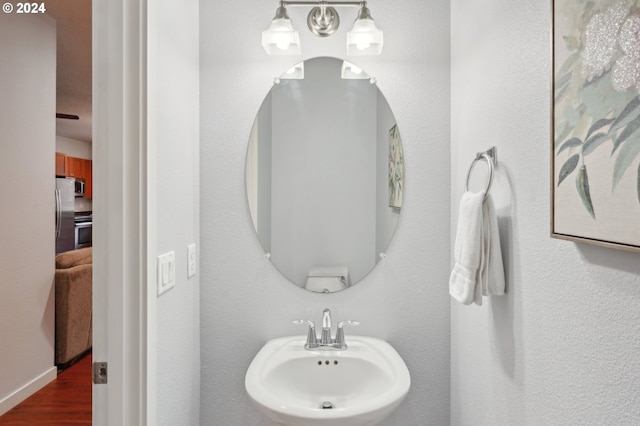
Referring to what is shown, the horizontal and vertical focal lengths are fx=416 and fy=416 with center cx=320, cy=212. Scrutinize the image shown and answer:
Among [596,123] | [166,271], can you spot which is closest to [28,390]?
[166,271]

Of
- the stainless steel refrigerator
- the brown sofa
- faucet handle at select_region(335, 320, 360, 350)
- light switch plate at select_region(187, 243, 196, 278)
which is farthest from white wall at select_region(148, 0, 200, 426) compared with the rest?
the stainless steel refrigerator

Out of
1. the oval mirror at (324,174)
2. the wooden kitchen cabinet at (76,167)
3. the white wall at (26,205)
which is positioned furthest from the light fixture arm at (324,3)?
the wooden kitchen cabinet at (76,167)

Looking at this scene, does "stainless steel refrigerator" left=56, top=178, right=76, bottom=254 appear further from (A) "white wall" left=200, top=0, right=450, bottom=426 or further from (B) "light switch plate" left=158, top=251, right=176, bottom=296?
(B) "light switch plate" left=158, top=251, right=176, bottom=296

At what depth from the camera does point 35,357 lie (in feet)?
9.39

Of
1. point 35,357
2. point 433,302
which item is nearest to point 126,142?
point 433,302

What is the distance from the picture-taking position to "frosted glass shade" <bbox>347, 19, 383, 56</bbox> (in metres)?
1.54

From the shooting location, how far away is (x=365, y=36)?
1.54 meters

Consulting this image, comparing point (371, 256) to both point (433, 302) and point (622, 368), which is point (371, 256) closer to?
point (433, 302)

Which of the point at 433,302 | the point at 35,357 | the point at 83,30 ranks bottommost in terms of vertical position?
the point at 35,357

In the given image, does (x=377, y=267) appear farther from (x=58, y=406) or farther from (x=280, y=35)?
(x=58, y=406)

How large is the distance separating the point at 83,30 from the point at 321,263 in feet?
8.92

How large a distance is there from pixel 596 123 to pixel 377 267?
3.41ft

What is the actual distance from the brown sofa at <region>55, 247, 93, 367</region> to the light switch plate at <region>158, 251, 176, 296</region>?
7.43 ft

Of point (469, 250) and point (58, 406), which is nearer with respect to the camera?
point (469, 250)
